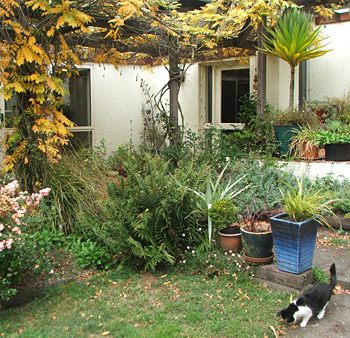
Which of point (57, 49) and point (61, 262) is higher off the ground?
point (57, 49)

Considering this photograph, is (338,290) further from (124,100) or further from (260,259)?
(124,100)

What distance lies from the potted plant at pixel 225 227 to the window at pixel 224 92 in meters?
4.87

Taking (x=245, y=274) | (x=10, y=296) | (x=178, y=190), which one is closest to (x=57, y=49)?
(x=178, y=190)

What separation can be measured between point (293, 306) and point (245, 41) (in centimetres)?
538

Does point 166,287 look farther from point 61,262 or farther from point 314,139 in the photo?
point 314,139

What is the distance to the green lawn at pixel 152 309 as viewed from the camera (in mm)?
2990

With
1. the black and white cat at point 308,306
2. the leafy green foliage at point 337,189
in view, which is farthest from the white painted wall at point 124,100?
the black and white cat at point 308,306

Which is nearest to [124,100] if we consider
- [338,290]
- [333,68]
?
[333,68]

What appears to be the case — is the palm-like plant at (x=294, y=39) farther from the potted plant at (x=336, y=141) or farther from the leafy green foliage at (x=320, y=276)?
the leafy green foliage at (x=320, y=276)

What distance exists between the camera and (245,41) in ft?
23.9

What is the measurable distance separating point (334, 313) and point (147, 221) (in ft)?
5.91

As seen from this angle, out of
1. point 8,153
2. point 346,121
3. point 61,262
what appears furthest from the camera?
point 346,121

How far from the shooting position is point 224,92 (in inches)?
361

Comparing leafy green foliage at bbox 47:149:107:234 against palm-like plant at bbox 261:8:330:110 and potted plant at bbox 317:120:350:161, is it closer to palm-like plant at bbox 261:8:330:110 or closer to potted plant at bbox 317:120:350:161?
potted plant at bbox 317:120:350:161
